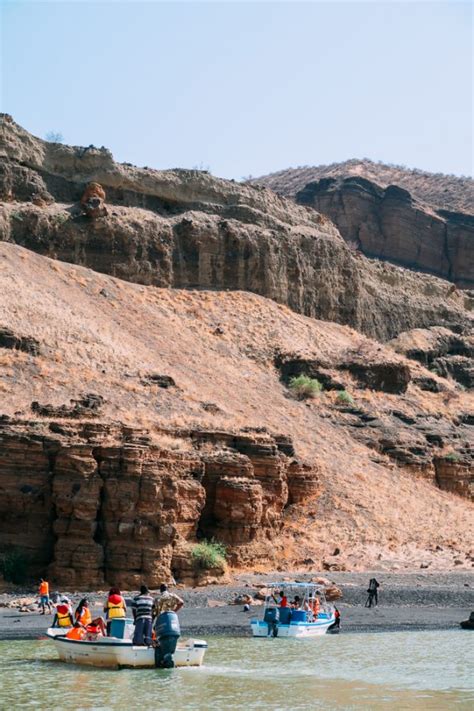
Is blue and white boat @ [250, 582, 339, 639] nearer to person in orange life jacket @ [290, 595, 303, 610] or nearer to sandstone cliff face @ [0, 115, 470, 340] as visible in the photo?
person in orange life jacket @ [290, 595, 303, 610]

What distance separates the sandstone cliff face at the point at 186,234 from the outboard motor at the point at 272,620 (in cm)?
2816

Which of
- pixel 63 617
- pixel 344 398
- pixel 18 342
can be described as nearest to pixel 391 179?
pixel 344 398

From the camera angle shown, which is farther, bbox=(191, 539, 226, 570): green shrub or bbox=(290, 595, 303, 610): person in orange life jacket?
Result: bbox=(191, 539, 226, 570): green shrub

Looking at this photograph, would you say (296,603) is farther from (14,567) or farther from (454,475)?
(454,475)

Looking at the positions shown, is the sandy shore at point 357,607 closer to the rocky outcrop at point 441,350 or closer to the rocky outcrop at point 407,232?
the rocky outcrop at point 441,350

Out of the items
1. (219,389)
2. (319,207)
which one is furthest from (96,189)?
(319,207)

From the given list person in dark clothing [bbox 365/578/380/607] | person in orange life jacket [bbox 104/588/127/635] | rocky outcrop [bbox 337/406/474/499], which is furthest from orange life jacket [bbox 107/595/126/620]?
rocky outcrop [bbox 337/406/474/499]

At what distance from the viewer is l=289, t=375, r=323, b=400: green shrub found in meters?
56.1

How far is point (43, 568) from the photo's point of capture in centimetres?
3488

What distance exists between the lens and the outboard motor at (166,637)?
80.1 ft

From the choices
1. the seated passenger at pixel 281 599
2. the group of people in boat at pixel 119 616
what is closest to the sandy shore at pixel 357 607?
the seated passenger at pixel 281 599

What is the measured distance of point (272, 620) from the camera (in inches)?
1233

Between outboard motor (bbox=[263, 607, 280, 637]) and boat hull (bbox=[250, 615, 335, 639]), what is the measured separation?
0.08 feet

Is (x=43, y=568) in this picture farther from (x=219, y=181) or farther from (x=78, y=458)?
(x=219, y=181)
